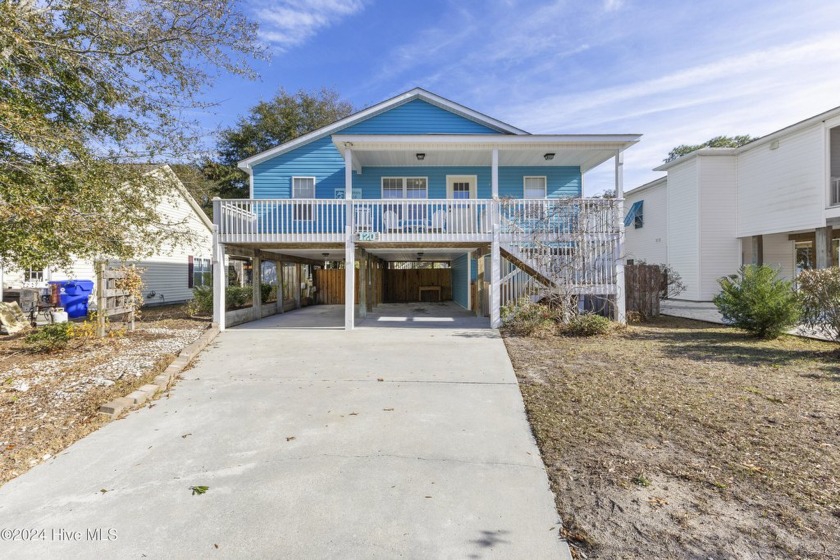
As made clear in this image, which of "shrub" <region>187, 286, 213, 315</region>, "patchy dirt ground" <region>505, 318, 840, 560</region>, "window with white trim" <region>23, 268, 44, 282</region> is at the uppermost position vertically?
"window with white trim" <region>23, 268, 44, 282</region>

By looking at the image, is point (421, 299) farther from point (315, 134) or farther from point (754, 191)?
point (754, 191)

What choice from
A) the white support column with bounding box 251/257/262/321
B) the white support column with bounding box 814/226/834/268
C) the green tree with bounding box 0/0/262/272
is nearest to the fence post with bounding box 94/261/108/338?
the green tree with bounding box 0/0/262/272

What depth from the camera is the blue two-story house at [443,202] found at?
9.82 m

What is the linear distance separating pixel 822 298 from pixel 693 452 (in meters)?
6.10

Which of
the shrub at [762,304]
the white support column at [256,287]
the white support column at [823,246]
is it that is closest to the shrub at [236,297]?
the white support column at [256,287]

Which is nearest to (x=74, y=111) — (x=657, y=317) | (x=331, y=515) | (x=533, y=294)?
(x=331, y=515)

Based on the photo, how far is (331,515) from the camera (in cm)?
246

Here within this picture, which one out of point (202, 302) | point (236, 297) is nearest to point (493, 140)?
point (236, 297)

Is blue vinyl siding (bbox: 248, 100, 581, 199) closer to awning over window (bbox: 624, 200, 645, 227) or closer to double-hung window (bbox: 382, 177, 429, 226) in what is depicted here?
double-hung window (bbox: 382, 177, 429, 226)

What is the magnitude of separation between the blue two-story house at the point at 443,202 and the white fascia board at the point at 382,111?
4 centimetres

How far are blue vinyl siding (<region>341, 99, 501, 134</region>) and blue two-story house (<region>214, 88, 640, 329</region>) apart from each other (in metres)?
0.04

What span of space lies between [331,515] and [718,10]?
1102 centimetres

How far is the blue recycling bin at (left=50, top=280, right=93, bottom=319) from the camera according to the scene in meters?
12.1

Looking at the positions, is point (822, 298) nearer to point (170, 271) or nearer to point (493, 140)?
point (493, 140)
